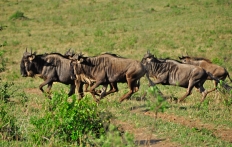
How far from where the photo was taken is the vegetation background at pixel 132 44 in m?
A: 9.05

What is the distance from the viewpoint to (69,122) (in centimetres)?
742

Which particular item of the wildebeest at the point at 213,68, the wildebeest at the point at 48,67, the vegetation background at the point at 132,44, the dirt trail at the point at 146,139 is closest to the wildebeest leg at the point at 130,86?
the vegetation background at the point at 132,44

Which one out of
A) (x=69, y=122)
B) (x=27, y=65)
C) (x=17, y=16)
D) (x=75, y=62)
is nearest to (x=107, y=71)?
(x=75, y=62)

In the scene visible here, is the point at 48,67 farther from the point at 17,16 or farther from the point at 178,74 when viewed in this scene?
the point at 17,16

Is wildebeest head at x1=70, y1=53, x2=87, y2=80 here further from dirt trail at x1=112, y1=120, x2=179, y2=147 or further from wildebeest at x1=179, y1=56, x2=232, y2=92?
wildebeest at x1=179, y1=56, x2=232, y2=92

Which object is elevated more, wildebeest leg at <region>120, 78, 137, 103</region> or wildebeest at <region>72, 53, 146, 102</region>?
wildebeest at <region>72, 53, 146, 102</region>

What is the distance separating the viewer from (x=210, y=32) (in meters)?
24.9

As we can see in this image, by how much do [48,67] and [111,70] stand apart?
1758 mm

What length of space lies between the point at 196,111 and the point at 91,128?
3966 mm

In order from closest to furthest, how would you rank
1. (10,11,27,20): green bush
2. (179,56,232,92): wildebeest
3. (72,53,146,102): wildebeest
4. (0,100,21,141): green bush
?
1. (0,100,21,141): green bush
2. (72,53,146,102): wildebeest
3. (179,56,232,92): wildebeest
4. (10,11,27,20): green bush

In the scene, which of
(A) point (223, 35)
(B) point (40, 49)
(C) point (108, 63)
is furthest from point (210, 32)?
(C) point (108, 63)

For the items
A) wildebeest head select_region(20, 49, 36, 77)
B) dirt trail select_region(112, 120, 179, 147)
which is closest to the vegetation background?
dirt trail select_region(112, 120, 179, 147)

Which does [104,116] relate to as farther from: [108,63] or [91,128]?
[108,63]

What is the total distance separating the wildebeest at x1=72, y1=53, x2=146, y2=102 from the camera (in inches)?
465
